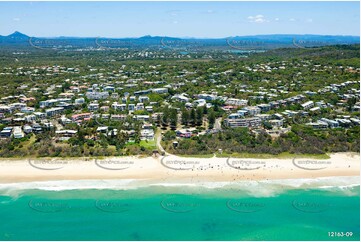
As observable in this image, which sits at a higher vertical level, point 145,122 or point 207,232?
point 145,122

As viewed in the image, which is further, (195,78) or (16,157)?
(195,78)

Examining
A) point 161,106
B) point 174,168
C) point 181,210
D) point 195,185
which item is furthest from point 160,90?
point 181,210

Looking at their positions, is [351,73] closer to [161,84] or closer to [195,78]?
[195,78]

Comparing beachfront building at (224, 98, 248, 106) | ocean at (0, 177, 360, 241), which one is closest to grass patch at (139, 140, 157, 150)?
ocean at (0, 177, 360, 241)

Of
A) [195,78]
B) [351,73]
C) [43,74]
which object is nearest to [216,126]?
[195,78]

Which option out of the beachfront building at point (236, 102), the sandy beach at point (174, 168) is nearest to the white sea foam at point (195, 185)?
the sandy beach at point (174, 168)

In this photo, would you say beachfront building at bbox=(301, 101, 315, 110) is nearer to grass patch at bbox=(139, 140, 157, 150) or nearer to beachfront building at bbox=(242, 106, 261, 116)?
beachfront building at bbox=(242, 106, 261, 116)
